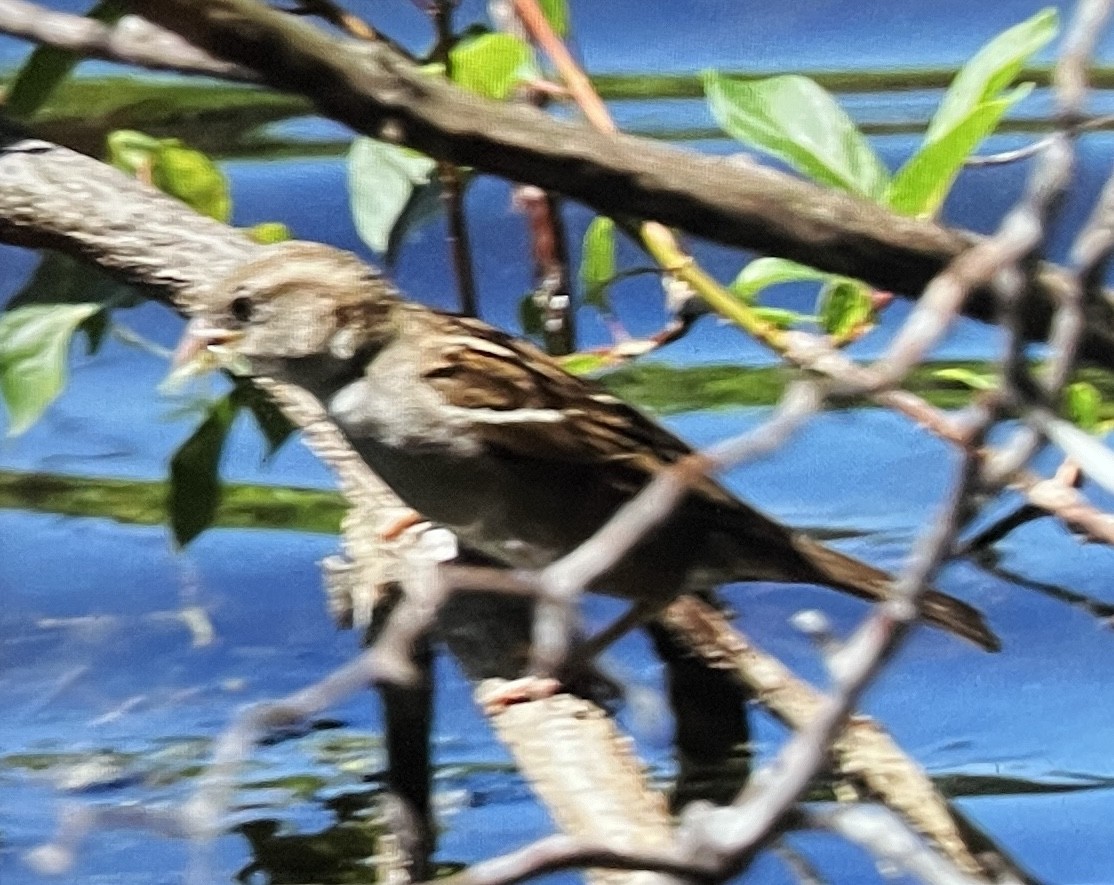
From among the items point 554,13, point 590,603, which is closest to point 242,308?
point 554,13

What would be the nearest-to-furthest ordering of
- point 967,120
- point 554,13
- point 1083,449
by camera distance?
point 1083,449 < point 967,120 < point 554,13

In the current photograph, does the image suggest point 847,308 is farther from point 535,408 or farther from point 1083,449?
point 1083,449

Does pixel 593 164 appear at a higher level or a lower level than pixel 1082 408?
higher

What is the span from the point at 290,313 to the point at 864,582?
0.39 metres

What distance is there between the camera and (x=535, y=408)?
0.97 meters

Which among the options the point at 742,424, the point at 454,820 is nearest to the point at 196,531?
the point at 454,820

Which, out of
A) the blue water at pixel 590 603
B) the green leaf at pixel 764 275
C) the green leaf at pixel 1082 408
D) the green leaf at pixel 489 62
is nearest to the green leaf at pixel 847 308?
the green leaf at pixel 764 275

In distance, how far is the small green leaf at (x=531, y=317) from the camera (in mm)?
1165

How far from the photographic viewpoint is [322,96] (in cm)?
40

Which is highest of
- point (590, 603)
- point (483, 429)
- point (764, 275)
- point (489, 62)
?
point (489, 62)

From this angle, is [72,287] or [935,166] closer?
[935,166]

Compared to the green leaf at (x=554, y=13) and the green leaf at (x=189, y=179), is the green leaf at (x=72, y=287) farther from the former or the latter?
the green leaf at (x=554, y=13)

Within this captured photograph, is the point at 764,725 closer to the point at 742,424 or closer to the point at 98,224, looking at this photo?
Result: the point at 742,424

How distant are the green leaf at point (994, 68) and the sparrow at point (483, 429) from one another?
293mm
